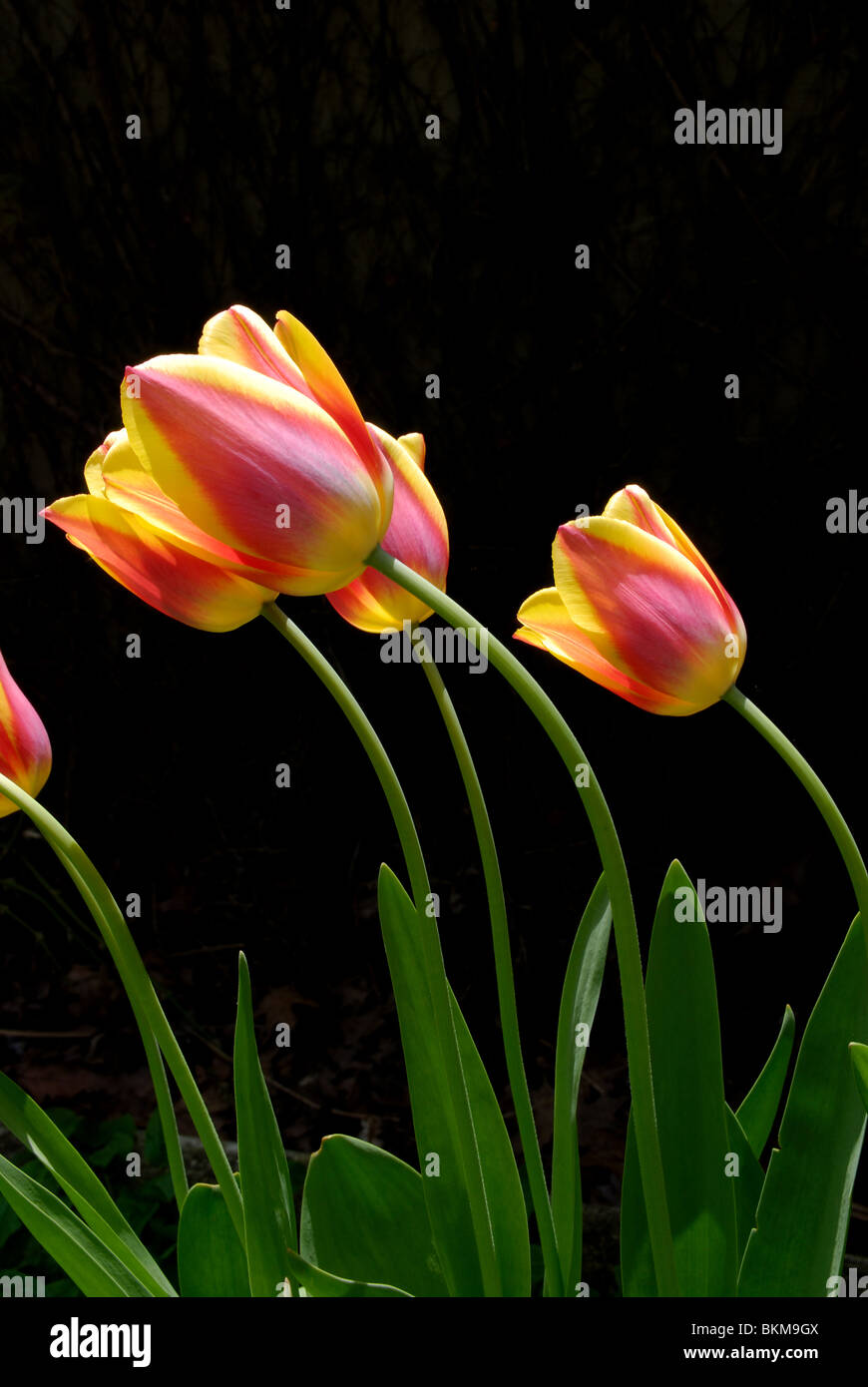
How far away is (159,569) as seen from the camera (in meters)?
0.50

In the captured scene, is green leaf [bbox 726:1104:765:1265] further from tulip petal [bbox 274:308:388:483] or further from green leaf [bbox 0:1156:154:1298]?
tulip petal [bbox 274:308:388:483]

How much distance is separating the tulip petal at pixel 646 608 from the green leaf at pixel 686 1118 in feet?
0.60

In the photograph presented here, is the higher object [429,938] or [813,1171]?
[429,938]

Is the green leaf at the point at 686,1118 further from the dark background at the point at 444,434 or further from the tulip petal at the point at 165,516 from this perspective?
the dark background at the point at 444,434

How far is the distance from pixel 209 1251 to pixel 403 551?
0.40 metres

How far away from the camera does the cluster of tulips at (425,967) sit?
44cm

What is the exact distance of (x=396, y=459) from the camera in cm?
54

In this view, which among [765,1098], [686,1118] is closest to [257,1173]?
[686,1118]

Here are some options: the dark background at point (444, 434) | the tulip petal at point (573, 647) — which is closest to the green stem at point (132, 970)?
the tulip petal at point (573, 647)

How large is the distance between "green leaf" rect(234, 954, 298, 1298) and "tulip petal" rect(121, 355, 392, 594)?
0.69 ft

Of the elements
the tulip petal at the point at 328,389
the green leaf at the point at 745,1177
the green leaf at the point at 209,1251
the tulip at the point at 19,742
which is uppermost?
the tulip petal at the point at 328,389

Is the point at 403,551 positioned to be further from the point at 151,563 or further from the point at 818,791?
the point at 818,791
